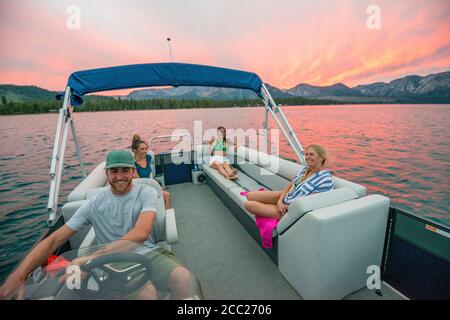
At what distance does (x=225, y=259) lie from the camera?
8.66 feet

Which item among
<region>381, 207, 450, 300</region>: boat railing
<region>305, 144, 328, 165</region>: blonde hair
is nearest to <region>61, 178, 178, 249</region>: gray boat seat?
<region>305, 144, 328, 165</region>: blonde hair

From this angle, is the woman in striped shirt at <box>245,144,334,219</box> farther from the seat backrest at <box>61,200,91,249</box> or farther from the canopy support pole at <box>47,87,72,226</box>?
the canopy support pole at <box>47,87,72,226</box>

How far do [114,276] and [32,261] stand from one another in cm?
68

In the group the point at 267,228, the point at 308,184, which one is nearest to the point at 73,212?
the point at 267,228

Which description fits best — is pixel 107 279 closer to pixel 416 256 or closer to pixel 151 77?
pixel 416 256

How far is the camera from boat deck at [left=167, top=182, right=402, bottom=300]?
2105 millimetres

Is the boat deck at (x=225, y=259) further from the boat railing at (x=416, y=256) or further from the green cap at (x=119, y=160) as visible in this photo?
the green cap at (x=119, y=160)

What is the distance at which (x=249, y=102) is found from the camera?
77.7 meters

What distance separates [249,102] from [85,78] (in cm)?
7796

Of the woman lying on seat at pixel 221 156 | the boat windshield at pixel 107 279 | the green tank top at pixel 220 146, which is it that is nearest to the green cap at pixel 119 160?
the boat windshield at pixel 107 279

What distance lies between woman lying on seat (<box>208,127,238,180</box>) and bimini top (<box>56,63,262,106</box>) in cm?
140

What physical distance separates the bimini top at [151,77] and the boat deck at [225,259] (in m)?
2.41
